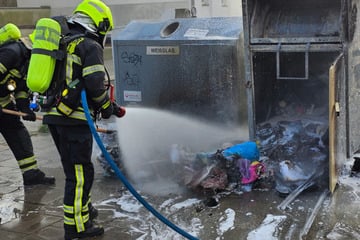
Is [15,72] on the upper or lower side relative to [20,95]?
upper

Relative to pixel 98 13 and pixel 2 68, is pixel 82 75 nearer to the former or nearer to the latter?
pixel 98 13

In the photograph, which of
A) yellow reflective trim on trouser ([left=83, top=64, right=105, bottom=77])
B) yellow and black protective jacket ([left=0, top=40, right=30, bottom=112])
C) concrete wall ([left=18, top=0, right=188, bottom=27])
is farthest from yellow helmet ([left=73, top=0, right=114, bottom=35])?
concrete wall ([left=18, top=0, right=188, bottom=27])

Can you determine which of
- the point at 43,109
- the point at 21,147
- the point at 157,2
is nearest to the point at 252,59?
the point at 43,109

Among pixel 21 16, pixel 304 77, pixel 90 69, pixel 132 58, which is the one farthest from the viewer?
pixel 21 16

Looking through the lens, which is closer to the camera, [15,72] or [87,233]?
[87,233]

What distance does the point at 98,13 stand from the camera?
12.9 ft

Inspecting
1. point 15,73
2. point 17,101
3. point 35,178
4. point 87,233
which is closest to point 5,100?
point 17,101

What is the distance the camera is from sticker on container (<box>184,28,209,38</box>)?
5.71 meters

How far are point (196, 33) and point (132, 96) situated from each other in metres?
1.21

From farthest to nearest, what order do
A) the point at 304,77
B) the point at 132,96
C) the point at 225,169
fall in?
A: the point at 132,96
the point at 304,77
the point at 225,169

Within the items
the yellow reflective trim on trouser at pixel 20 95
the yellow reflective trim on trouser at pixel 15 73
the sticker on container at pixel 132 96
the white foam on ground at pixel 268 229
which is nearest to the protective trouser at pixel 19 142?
the yellow reflective trim on trouser at pixel 20 95

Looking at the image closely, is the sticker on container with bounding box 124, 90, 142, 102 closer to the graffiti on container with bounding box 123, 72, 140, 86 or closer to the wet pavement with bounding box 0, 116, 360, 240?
the graffiti on container with bounding box 123, 72, 140, 86

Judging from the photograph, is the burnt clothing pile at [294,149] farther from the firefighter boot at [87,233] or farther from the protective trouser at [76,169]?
the protective trouser at [76,169]

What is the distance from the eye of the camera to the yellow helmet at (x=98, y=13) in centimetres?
392
